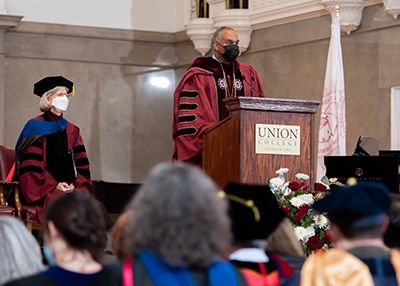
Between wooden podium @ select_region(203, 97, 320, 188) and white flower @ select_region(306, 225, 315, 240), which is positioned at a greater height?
wooden podium @ select_region(203, 97, 320, 188)

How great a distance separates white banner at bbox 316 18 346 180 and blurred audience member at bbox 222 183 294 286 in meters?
5.50

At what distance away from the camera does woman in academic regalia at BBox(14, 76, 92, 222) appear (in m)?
7.27

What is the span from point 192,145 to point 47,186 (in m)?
1.43

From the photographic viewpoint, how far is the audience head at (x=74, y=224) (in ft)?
8.70

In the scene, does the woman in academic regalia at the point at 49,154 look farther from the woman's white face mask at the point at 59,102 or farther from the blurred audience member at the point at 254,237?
the blurred audience member at the point at 254,237

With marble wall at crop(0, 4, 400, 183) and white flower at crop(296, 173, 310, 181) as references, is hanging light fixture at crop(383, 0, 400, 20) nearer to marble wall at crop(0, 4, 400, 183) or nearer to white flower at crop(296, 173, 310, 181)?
marble wall at crop(0, 4, 400, 183)

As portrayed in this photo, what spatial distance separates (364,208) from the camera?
272 centimetres

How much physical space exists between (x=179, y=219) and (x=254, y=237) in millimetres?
511

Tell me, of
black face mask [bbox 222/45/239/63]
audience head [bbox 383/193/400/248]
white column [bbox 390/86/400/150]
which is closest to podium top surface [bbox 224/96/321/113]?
black face mask [bbox 222/45/239/63]

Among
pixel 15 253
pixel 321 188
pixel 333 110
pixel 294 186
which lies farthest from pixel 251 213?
pixel 333 110

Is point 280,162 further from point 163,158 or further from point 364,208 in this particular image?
point 163,158

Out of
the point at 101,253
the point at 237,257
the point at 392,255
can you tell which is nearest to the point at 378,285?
the point at 392,255

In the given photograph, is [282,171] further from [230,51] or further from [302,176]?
[230,51]

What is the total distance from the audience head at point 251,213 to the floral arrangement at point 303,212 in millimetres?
2354
